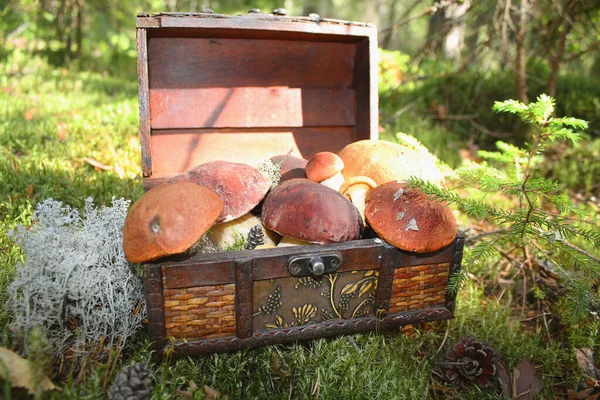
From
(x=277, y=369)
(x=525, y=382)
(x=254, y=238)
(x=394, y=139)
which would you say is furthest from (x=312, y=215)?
(x=394, y=139)

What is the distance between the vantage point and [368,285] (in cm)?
194

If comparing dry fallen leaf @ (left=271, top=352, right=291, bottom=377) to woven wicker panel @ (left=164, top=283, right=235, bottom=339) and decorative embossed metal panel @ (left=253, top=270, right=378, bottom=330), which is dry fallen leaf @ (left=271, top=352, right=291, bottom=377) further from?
woven wicker panel @ (left=164, top=283, right=235, bottom=339)

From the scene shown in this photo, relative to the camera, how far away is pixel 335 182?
2.21 meters

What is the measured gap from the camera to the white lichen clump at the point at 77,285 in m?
1.64

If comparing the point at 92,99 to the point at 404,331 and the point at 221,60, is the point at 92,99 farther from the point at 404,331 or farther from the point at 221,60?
the point at 404,331

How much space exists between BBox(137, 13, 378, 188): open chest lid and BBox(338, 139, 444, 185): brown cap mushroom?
1.54ft

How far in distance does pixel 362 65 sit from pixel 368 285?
1661 mm

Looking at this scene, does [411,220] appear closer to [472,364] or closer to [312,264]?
[312,264]

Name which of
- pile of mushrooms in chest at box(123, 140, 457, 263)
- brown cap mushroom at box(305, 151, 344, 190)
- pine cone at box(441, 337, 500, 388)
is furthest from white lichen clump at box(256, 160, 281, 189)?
pine cone at box(441, 337, 500, 388)

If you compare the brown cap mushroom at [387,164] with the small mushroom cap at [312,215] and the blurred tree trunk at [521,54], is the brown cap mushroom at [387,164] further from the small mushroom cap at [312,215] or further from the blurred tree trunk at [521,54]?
the blurred tree trunk at [521,54]

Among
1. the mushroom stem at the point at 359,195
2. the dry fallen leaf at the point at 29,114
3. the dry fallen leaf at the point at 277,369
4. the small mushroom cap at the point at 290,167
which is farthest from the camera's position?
the dry fallen leaf at the point at 29,114

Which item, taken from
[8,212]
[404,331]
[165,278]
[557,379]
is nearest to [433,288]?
[404,331]

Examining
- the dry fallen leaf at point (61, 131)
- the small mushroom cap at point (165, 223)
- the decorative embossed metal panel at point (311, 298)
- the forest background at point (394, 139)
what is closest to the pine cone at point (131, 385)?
the forest background at point (394, 139)

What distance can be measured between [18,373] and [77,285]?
390 millimetres
